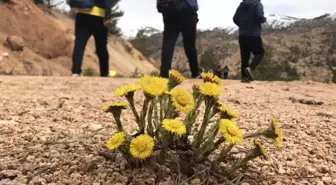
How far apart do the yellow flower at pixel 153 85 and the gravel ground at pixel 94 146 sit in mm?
298

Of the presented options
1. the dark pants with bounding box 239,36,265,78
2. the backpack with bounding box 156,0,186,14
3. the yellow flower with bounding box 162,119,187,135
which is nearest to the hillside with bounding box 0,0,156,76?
the dark pants with bounding box 239,36,265,78

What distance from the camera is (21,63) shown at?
1357 cm

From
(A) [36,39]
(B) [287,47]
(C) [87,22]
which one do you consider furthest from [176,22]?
(B) [287,47]

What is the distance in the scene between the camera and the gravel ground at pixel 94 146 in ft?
5.77

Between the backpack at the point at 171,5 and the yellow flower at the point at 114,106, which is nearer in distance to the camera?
the yellow flower at the point at 114,106

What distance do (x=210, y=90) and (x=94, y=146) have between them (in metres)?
0.64

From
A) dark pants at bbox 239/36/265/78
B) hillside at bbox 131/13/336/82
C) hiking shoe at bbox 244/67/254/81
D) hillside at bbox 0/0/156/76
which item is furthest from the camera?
hillside at bbox 131/13/336/82

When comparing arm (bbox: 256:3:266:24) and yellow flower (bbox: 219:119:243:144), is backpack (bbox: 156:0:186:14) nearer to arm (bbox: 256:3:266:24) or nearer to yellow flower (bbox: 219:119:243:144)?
arm (bbox: 256:3:266:24)

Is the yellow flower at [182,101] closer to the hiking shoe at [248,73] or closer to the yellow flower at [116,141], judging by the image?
the yellow flower at [116,141]

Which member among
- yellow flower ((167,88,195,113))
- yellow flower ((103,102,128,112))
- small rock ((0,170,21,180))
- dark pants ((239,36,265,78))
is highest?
dark pants ((239,36,265,78))

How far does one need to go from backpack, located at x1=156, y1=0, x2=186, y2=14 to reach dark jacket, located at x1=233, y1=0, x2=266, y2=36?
1.46m

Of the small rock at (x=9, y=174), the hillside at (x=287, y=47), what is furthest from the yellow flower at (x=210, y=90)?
the hillside at (x=287, y=47)

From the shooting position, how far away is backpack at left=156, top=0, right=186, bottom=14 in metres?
5.80

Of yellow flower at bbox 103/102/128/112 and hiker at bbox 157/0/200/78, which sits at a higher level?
hiker at bbox 157/0/200/78
